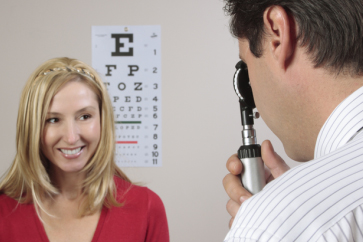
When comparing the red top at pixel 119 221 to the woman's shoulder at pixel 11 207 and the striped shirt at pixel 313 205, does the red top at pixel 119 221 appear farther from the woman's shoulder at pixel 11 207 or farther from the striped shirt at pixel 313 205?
the striped shirt at pixel 313 205

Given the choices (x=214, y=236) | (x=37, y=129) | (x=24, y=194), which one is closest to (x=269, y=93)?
(x=37, y=129)

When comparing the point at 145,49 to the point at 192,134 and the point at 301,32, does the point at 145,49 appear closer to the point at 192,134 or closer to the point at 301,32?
the point at 192,134

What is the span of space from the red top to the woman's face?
185 millimetres

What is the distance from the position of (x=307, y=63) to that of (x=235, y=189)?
308 millimetres

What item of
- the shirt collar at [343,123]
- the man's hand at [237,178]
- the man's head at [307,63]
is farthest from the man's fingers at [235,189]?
the shirt collar at [343,123]

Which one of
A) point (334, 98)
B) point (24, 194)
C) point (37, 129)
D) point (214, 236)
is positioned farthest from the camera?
point (214, 236)

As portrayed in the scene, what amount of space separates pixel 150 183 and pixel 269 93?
4.85 ft

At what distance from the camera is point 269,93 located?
0.54m

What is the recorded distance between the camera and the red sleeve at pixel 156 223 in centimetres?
121

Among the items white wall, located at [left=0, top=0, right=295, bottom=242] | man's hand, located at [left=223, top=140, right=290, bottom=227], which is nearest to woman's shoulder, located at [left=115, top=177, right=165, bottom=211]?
man's hand, located at [left=223, top=140, right=290, bottom=227]

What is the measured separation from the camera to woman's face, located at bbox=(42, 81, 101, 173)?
109 cm

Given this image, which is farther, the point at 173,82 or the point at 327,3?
the point at 173,82

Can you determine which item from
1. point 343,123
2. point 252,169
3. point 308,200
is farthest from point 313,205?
point 252,169

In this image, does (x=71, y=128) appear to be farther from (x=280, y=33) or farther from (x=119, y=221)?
(x=280, y=33)
